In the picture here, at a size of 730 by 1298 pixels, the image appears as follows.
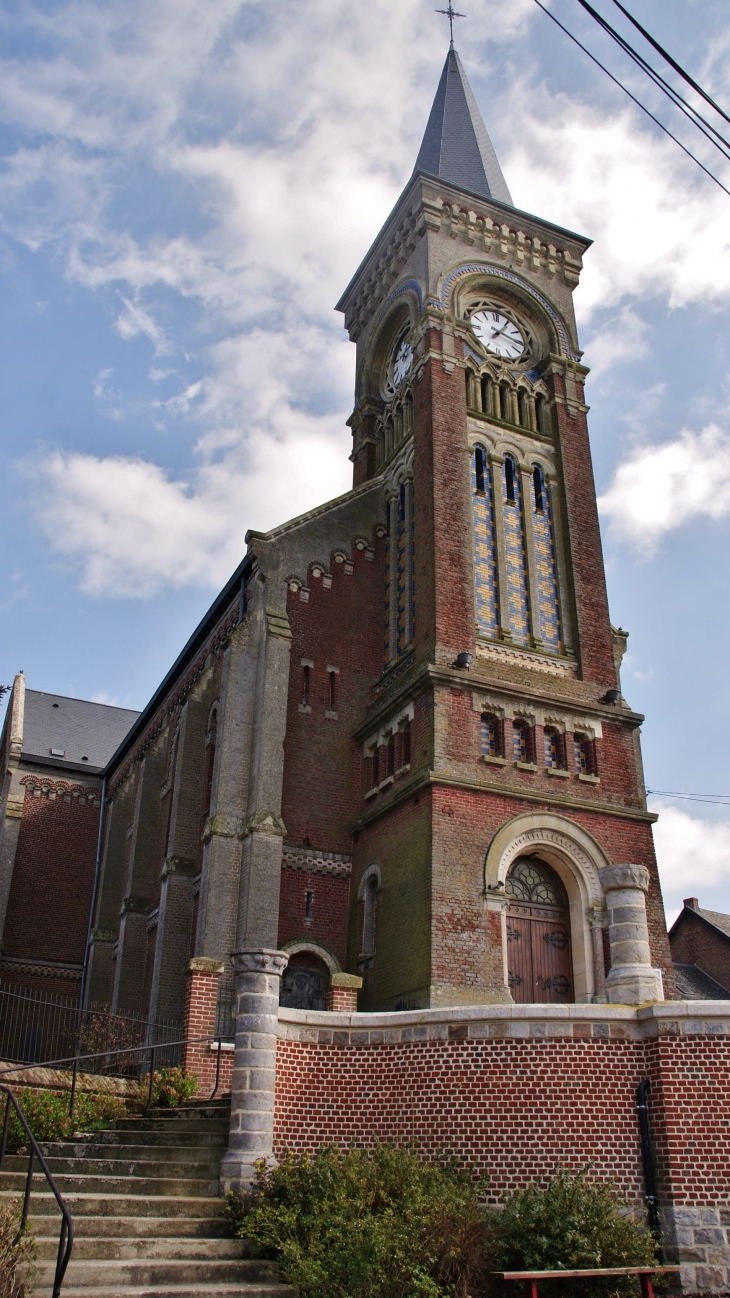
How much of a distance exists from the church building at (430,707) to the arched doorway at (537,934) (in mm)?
54

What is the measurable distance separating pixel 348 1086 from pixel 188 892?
39.8ft

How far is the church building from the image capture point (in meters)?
19.9

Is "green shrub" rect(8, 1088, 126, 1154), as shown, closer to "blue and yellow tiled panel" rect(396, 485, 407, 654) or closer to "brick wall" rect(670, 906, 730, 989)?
"blue and yellow tiled panel" rect(396, 485, 407, 654)

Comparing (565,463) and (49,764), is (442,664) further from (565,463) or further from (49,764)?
(49,764)

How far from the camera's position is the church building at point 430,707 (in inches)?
782

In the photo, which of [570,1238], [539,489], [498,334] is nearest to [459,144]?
[498,334]

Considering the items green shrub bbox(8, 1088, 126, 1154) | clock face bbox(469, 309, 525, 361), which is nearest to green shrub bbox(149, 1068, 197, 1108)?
green shrub bbox(8, 1088, 126, 1154)

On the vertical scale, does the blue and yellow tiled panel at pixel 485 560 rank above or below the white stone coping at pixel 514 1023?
above

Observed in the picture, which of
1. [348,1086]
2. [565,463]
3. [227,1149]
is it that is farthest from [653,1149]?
[565,463]

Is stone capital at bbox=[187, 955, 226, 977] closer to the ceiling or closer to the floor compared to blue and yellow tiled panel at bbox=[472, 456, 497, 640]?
closer to the floor

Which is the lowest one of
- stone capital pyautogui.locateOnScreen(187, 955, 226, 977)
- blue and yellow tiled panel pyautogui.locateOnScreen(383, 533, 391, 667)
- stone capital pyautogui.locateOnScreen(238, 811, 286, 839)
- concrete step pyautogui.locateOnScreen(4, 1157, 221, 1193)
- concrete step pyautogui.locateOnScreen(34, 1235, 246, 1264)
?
concrete step pyautogui.locateOnScreen(34, 1235, 246, 1264)

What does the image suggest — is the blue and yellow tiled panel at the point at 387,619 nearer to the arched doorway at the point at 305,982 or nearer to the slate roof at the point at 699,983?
the arched doorway at the point at 305,982

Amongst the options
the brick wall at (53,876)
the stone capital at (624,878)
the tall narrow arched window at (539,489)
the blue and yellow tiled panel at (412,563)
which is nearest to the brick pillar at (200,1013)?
the stone capital at (624,878)

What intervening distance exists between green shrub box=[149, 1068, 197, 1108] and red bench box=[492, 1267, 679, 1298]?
6.73 m
